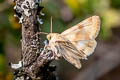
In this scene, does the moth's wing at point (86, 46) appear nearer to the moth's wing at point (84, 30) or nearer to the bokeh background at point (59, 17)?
the moth's wing at point (84, 30)

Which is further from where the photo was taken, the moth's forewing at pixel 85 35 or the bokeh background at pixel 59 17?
the bokeh background at pixel 59 17

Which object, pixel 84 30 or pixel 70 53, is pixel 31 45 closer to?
pixel 70 53

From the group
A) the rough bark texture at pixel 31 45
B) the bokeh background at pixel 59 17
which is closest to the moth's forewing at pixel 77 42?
the rough bark texture at pixel 31 45

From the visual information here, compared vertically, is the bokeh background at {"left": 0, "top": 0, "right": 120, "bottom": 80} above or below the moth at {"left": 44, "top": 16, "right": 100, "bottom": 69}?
below

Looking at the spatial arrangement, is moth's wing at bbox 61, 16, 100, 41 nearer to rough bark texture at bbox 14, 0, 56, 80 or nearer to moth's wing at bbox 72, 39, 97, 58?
moth's wing at bbox 72, 39, 97, 58

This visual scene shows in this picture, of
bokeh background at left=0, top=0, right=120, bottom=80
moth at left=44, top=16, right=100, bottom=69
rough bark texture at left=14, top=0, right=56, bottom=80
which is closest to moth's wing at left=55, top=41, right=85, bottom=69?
moth at left=44, top=16, right=100, bottom=69

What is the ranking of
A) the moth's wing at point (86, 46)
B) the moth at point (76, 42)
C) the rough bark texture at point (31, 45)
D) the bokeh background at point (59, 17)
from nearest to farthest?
the rough bark texture at point (31, 45) < the moth at point (76, 42) < the moth's wing at point (86, 46) < the bokeh background at point (59, 17)

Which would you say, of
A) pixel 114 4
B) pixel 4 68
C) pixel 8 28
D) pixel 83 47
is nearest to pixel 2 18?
pixel 8 28

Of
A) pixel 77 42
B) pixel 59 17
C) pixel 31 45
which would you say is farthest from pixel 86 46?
pixel 59 17

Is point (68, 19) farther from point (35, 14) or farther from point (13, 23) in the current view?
point (35, 14)
